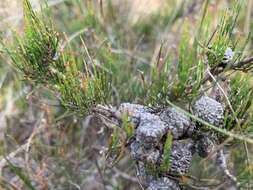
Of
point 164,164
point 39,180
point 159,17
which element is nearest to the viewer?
point 164,164

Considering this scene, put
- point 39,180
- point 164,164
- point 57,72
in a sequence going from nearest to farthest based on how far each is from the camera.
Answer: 1. point 164,164
2. point 57,72
3. point 39,180

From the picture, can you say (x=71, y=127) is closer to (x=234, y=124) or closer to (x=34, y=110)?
(x=34, y=110)

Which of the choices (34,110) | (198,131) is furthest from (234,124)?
(34,110)

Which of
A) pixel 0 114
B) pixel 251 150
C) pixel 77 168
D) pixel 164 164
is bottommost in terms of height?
pixel 251 150

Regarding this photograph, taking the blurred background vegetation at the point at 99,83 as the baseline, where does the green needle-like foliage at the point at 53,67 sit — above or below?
above

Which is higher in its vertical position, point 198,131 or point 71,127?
point 198,131

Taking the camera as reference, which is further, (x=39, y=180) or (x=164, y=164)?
(x=39, y=180)

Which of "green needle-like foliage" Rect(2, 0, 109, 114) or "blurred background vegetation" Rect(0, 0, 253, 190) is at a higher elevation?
"green needle-like foliage" Rect(2, 0, 109, 114)
